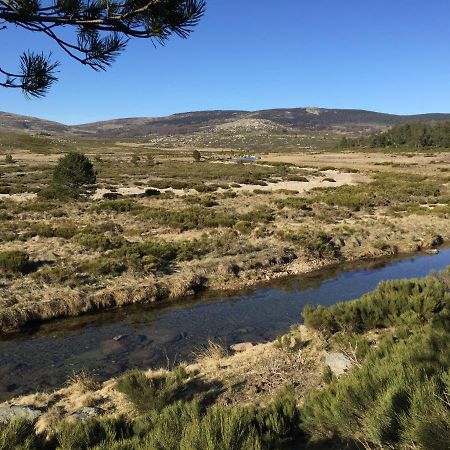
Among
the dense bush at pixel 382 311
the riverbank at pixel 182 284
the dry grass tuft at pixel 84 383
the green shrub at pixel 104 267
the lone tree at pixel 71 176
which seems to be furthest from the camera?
the lone tree at pixel 71 176

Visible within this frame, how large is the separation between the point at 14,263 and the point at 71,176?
18507 mm

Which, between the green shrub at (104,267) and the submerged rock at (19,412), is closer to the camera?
the submerged rock at (19,412)

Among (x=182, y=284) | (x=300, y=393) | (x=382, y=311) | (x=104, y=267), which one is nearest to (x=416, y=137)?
(x=182, y=284)

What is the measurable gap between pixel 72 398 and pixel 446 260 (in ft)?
61.2

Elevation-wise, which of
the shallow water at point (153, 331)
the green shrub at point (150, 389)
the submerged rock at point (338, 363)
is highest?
the submerged rock at point (338, 363)

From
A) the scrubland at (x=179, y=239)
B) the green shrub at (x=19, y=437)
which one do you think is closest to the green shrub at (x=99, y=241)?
the scrubland at (x=179, y=239)

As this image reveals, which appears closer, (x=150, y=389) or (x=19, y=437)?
(x=19, y=437)

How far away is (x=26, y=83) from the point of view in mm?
5059

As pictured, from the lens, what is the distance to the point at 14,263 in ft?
55.8

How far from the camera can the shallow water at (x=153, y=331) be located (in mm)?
10898

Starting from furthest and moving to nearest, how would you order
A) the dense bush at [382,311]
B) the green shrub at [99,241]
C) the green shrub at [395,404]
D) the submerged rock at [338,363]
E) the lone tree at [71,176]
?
1. the lone tree at [71,176]
2. the green shrub at [99,241]
3. the dense bush at [382,311]
4. the submerged rock at [338,363]
5. the green shrub at [395,404]

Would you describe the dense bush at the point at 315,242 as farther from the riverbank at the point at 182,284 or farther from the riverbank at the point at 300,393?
the riverbank at the point at 300,393

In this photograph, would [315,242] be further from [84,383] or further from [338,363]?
[84,383]

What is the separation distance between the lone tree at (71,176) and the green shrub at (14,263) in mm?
17555
